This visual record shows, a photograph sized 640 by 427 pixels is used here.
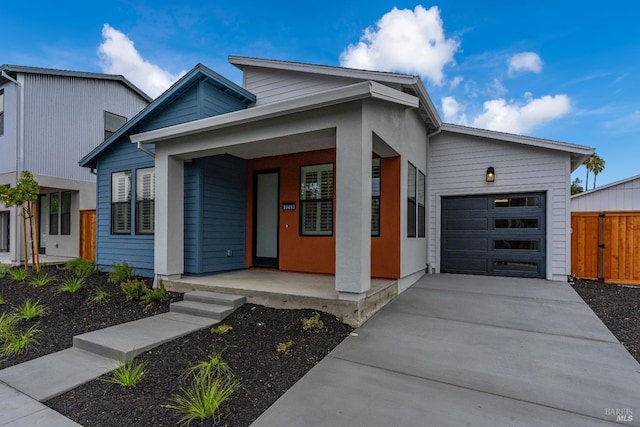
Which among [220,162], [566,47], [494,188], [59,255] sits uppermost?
[566,47]

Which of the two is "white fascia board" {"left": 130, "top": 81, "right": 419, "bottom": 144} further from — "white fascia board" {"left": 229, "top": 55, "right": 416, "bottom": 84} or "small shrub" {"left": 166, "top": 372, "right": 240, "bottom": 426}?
"small shrub" {"left": 166, "top": 372, "right": 240, "bottom": 426}

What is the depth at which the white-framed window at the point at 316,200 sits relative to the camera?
21.2ft

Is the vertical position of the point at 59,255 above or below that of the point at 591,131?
below

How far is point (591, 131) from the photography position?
56.1ft

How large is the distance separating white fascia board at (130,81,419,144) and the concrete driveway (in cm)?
297

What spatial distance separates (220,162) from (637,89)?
545 inches

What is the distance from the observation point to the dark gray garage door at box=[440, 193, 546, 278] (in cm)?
705

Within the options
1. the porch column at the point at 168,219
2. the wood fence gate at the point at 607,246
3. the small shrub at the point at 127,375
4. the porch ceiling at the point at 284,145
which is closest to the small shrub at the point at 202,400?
the small shrub at the point at 127,375

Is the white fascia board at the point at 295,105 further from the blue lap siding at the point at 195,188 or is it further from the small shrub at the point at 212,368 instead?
the small shrub at the point at 212,368

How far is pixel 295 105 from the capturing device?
4164 mm

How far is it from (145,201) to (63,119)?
6067mm

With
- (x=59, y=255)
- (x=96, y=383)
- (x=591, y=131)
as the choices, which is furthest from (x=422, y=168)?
(x=591, y=131)

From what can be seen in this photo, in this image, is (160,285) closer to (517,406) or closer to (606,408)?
(517,406)

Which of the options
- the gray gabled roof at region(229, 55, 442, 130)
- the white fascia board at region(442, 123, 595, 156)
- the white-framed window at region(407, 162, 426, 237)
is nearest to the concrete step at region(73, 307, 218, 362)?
the white-framed window at region(407, 162, 426, 237)
